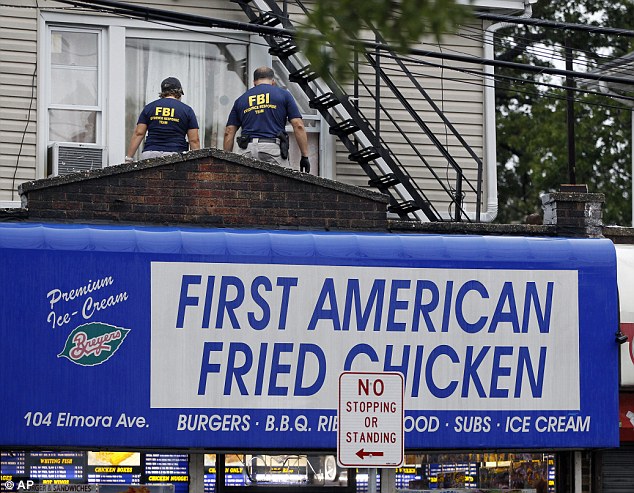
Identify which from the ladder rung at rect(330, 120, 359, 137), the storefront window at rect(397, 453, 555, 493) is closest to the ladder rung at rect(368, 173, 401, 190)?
the ladder rung at rect(330, 120, 359, 137)

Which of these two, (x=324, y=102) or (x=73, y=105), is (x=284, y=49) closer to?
(x=324, y=102)

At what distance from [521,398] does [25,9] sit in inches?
318

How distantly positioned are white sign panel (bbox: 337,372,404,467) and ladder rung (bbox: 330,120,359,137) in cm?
736

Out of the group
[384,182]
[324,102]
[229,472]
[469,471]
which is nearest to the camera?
[229,472]

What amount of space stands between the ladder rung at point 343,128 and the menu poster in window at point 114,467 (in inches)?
210

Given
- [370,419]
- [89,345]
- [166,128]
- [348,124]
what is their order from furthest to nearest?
[348,124], [166,128], [89,345], [370,419]

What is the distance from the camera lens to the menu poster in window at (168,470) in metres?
13.6

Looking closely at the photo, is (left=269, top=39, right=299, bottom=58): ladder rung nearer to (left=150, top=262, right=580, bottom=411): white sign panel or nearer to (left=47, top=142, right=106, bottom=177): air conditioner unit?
(left=47, top=142, right=106, bottom=177): air conditioner unit

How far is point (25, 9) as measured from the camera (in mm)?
17406

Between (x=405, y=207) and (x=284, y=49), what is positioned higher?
(x=284, y=49)

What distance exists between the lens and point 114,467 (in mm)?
13547

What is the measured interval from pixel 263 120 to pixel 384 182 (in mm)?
2225

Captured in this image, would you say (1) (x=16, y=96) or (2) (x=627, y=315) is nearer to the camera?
(2) (x=627, y=315)

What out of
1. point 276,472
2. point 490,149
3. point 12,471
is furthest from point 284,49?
point 12,471
